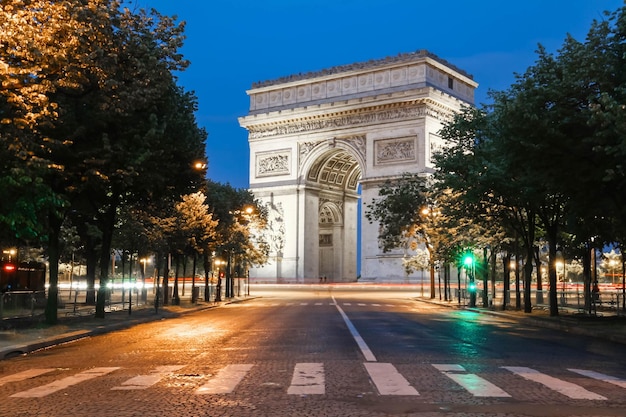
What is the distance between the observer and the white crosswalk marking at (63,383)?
9.27 m

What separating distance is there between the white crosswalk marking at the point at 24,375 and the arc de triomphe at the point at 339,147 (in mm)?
61276

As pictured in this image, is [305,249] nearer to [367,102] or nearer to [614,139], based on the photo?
[367,102]

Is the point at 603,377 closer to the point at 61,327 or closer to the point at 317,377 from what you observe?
the point at 317,377

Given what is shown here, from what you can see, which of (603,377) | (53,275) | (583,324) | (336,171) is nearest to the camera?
(603,377)

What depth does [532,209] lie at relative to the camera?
31500 millimetres

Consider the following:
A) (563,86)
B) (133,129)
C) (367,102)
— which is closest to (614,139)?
(563,86)

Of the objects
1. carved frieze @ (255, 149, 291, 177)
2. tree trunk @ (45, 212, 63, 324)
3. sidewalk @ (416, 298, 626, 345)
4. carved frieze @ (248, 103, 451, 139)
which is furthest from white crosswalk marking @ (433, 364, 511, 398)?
carved frieze @ (255, 149, 291, 177)

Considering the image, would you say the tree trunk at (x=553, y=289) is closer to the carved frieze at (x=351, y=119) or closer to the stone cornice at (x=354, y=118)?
the stone cornice at (x=354, y=118)

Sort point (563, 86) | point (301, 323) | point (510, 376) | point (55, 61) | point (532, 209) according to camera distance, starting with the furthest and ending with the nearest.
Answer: point (532, 209) → point (301, 323) → point (563, 86) → point (55, 61) → point (510, 376)

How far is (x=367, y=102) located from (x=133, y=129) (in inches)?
2174

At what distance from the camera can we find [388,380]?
1026cm

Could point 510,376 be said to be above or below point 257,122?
below

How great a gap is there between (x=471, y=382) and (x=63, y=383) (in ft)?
18.8

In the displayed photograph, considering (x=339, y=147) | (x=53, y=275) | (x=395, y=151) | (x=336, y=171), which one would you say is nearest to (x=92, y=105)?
(x=53, y=275)
